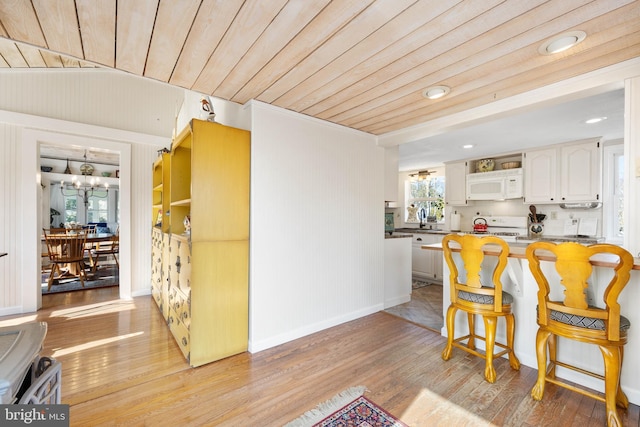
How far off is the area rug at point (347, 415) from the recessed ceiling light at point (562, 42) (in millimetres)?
2371

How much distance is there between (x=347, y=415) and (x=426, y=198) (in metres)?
5.41

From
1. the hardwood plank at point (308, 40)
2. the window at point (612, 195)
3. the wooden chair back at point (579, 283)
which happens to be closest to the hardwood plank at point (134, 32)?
the hardwood plank at point (308, 40)

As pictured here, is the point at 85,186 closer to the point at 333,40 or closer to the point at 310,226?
the point at 310,226

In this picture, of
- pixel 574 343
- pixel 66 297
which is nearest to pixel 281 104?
pixel 574 343

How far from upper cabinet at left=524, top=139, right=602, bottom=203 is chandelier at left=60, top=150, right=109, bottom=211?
31.6ft

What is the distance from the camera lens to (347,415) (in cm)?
173

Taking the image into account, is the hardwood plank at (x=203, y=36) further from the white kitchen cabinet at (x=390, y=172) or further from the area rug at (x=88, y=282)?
the area rug at (x=88, y=282)

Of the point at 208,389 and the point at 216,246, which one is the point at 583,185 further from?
the point at 208,389

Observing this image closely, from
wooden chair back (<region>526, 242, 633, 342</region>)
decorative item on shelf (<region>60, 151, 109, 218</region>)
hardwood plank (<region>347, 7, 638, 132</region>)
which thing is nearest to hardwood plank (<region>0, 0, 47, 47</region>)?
hardwood plank (<region>347, 7, 638, 132</region>)

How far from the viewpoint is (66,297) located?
4.04m

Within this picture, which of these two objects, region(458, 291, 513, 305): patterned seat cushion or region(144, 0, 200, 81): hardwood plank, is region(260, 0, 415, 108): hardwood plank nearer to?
region(144, 0, 200, 81): hardwood plank

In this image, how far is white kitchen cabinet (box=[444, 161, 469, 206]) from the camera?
5.35m

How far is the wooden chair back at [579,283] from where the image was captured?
5.23 feet

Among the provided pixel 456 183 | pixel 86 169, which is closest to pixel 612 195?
pixel 456 183
